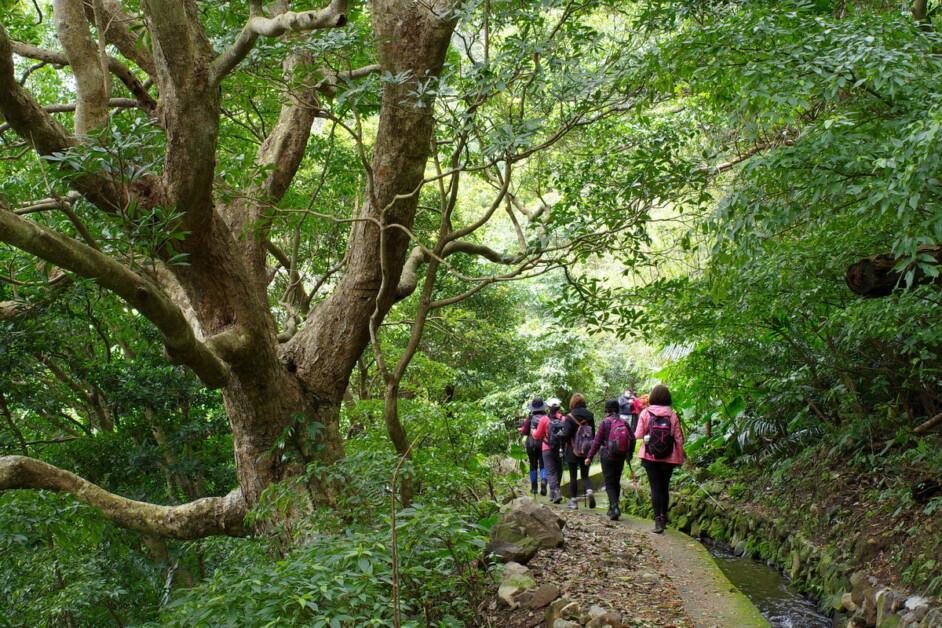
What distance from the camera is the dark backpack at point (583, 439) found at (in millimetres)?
9359

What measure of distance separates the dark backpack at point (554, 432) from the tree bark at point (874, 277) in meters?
5.03

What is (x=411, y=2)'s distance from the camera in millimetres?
5258

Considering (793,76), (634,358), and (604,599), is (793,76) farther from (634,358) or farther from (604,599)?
(634,358)

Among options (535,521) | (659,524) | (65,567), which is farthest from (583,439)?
(65,567)

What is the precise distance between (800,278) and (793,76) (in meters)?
2.85

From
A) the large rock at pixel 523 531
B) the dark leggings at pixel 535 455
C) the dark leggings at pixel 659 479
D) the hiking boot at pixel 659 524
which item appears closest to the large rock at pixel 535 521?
the large rock at pixel 523 531

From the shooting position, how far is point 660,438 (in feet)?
24.8

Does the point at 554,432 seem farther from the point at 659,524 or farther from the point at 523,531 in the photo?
the point at 523,531

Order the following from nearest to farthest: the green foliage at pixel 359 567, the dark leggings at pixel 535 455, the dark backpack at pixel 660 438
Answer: the green foliage at pixel 359 567
the dark backpack at pixel 660 438
the dark leggings at pixel 535 455

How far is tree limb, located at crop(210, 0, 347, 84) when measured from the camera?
4.02 meters

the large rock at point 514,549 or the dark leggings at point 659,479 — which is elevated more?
the dark leggings at point 659,479

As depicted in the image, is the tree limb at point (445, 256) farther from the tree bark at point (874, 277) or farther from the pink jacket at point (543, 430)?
the pink jacket at point (543, 430)

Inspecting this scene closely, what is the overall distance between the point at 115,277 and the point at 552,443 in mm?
7172

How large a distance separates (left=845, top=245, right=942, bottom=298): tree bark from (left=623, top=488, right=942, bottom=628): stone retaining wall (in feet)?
7.71
